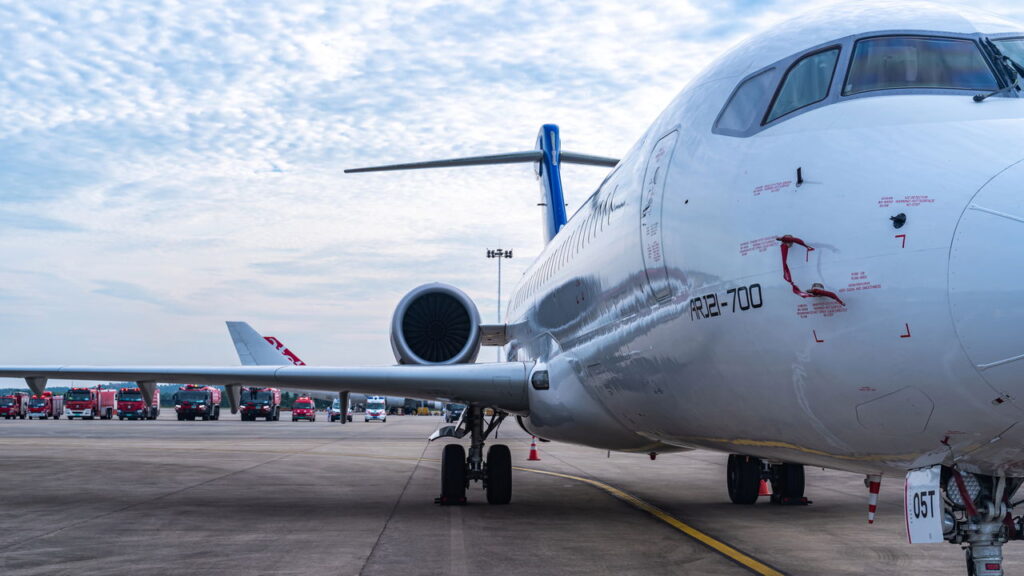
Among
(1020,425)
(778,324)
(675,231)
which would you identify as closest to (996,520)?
(1020,425)

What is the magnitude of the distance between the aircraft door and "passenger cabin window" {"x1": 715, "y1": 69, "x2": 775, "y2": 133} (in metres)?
0.65

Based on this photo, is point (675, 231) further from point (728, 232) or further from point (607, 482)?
point (607, 482)

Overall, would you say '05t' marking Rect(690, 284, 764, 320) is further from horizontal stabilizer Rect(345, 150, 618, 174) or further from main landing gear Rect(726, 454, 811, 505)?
horizontal stabilizer Rect(345, 150, 618, 174)

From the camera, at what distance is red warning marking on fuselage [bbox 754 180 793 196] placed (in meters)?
4.97

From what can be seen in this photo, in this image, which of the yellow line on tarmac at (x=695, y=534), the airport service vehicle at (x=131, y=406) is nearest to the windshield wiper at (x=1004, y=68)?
the yellow line on tarmac at (x=695, y=534)

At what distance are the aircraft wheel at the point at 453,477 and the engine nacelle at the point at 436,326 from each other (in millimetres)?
1736

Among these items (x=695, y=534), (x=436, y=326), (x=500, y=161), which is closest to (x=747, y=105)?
(x=695, y=534)

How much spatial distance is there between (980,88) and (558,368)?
20.3 ft

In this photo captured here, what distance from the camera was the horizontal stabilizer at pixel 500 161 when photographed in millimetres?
19094

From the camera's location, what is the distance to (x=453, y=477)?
12875 millimetres

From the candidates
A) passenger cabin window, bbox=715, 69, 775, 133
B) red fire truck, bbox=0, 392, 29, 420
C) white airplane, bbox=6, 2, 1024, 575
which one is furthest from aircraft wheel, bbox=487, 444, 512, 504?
red fire truck, bbox=0, 392, 29, 420

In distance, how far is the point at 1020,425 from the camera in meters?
3.87

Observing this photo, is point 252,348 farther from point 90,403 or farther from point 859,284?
point 859,284

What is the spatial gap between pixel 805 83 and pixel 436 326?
9498mm
